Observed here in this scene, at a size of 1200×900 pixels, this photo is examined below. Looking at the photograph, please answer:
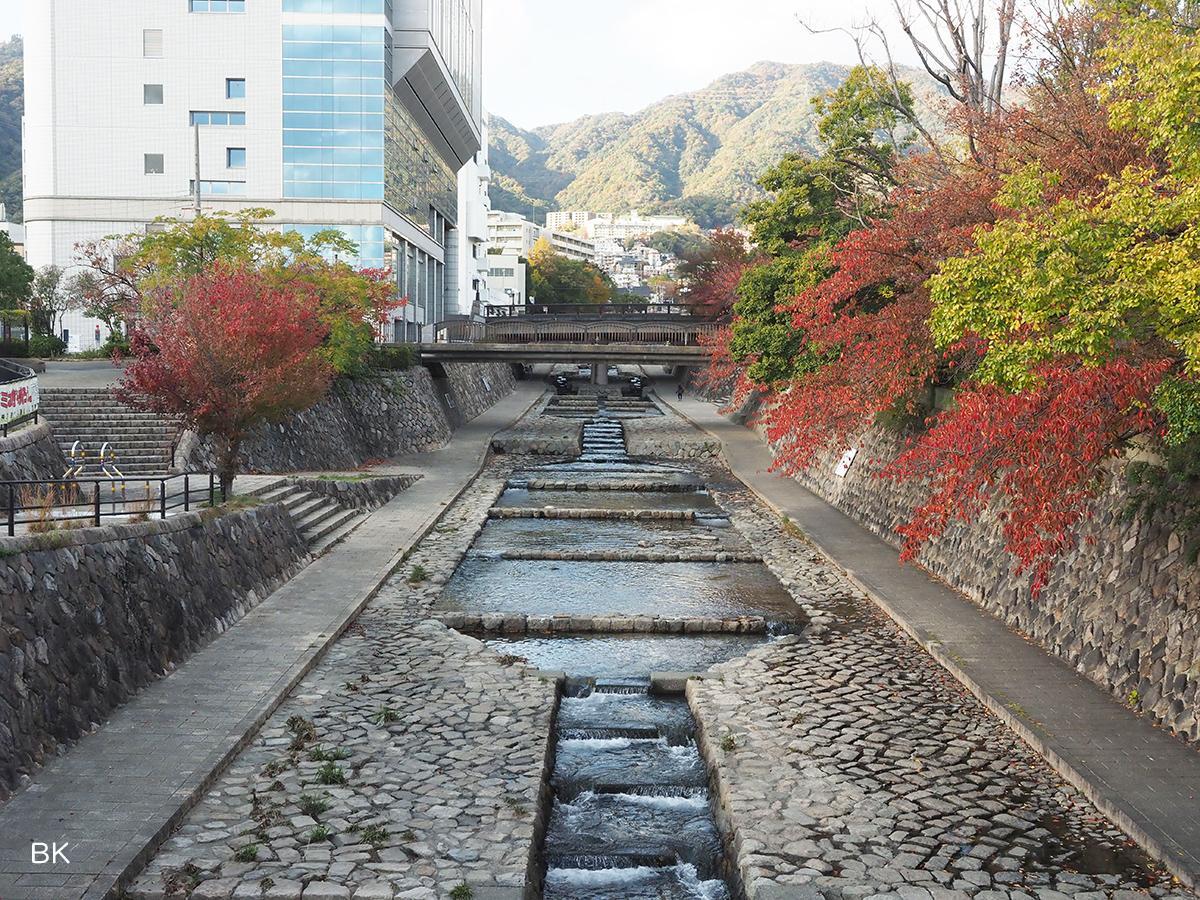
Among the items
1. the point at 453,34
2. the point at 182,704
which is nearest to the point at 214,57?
the point at 453,34

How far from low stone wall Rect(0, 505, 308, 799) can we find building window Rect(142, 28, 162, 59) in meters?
49.8

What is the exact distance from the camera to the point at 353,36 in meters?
59.4

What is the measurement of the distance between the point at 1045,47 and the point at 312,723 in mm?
19193

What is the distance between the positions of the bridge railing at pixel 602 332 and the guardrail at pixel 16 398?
29.2 m

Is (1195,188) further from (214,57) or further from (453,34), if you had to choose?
(453,34)

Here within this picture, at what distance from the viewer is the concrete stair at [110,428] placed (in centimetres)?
2669

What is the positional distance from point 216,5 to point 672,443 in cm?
3526

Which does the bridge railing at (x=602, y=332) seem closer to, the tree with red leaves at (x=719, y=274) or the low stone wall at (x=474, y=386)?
the tree with red leaves at (x=719, y=274)

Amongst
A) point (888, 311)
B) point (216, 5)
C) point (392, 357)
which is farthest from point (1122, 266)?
point (216, 5)

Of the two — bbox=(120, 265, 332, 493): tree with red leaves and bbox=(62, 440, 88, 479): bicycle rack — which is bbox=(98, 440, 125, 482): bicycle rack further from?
bbox=(120, 265, 332, 493): tree with red leaves

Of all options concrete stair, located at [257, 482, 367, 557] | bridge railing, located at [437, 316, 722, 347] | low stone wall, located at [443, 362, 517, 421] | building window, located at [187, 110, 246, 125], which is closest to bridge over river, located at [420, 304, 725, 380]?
bridge railing, located at [437, 316, 722, 347]

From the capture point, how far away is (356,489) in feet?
97.4

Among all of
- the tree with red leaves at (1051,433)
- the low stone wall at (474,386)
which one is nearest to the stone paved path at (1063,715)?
the tree with red leaves at (1051,433)

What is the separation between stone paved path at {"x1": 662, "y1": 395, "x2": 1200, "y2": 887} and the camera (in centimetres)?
1040
